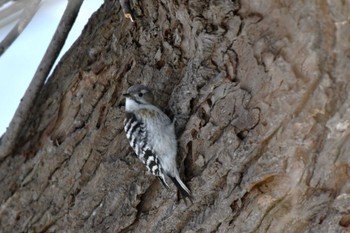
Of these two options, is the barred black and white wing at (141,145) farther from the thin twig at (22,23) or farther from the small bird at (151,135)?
the thin twig at (22,23)

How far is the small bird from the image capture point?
3600 millimetres

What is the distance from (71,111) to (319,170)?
159 cm

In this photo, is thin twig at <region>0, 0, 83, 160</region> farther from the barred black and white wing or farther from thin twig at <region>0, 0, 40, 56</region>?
the barred black and white wing

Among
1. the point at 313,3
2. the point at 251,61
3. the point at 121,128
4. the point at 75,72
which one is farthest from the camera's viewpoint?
the point at 75,72

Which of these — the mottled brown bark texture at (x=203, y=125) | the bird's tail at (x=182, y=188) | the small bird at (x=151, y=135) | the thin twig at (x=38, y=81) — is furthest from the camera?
the thin twig at (x=38, y=81)

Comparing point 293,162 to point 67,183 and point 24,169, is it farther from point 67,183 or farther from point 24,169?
point 24,169

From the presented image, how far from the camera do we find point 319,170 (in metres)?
3.11

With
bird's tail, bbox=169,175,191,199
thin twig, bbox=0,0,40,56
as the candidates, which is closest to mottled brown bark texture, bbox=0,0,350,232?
bird's tail, bbox=169,175,191,199

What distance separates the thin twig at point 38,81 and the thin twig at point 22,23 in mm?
256

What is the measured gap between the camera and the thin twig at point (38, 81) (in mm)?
4273

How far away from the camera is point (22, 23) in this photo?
13.4ft

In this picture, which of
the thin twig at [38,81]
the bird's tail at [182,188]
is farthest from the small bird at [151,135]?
the thin twig at [38,81]

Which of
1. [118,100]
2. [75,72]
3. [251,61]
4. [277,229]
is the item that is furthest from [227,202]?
[75,72]

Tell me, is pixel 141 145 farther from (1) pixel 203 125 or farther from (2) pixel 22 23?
(2) pixel 22 23
